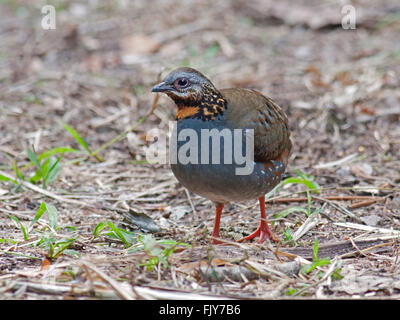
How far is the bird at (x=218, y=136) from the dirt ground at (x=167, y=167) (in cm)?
37

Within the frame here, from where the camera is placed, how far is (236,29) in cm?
986

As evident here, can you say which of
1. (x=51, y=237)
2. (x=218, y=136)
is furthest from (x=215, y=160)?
(x=51, y=237)

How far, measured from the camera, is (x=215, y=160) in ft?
14.4

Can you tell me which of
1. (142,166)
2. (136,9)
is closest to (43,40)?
(136,9)

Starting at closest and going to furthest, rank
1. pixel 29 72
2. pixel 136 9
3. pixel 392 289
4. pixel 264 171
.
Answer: pixel 392 289 < pixel 264 171 < pixel 29 72 < pixel 136 9

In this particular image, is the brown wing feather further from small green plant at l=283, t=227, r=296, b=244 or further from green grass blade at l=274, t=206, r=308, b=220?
small green plant at l=283, t=227, r=296, b=244

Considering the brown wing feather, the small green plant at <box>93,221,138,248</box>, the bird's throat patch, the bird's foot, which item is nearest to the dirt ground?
the small green plant at <box>93,221,138,248</box>

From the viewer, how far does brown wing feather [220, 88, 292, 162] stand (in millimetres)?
4633

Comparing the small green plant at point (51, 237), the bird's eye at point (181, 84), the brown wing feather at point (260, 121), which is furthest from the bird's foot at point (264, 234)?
the small green plant at point (51, 237)

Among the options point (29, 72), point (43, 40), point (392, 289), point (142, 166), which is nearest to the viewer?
point (392, 289)

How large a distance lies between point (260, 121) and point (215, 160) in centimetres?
58

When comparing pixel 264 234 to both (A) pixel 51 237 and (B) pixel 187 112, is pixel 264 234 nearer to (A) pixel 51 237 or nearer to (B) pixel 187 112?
(B) pixel 187 112

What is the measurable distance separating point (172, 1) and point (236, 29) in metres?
1.67
